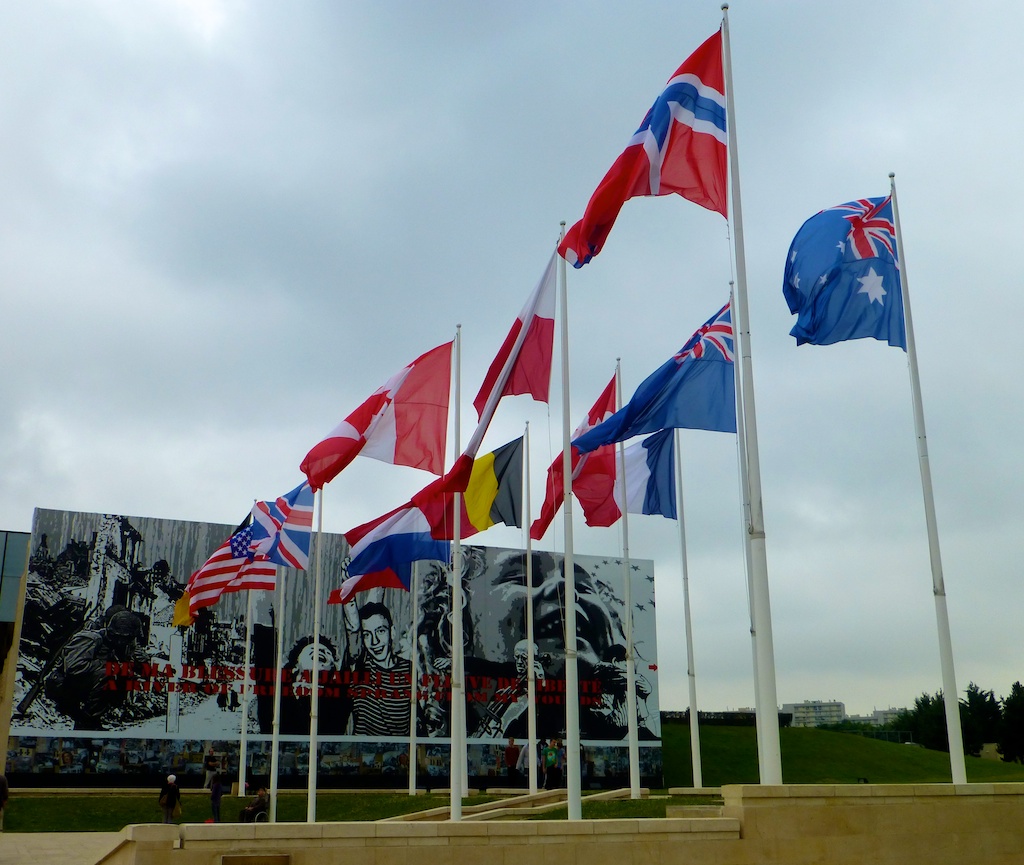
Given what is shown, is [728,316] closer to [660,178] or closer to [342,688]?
[660,178]

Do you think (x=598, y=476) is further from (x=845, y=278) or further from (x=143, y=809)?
(x=143, y=809)

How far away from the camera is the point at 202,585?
29672 mm

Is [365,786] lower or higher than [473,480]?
lower

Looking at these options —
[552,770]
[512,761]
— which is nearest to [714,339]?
[552,770]

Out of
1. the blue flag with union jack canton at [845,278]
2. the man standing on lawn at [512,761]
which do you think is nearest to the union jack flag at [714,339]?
the blue flag with union jack canton at [845,278]

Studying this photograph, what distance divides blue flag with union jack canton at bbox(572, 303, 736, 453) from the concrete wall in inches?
269

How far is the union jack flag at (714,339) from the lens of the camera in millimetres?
20562

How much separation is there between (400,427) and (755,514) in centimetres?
921

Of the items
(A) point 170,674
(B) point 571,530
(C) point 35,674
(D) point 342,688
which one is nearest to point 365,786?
(D) point 342,688

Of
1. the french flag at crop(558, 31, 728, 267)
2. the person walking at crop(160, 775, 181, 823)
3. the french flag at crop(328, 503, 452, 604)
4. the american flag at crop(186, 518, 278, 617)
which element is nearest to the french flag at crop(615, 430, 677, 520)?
the french flag at crop(328, 503, 452, 604)

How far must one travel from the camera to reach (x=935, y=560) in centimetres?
1878

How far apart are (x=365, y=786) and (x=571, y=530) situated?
31.9 metres

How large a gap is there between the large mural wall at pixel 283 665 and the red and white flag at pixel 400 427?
Answer: 16.8m

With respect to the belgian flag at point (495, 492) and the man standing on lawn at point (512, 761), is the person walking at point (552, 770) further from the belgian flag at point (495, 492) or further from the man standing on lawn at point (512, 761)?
the belgian flag at point (495, 492)
